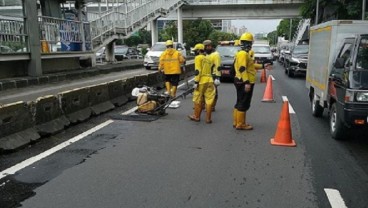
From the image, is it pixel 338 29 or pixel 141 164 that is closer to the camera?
pixel 141 164

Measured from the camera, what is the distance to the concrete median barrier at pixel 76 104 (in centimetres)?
873

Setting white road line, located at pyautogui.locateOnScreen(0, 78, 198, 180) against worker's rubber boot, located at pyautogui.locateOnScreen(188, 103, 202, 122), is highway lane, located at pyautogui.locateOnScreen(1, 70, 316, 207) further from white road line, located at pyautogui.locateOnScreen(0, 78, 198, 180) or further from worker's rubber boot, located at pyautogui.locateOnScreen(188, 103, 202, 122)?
worker's rubber boot, located at pyautogui.locateOnScreen(188, 103, 202, 122)

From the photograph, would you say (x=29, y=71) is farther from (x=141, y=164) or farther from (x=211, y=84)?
(x=141, y=164)

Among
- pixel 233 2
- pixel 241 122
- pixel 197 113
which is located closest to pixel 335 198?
pixel 241 122

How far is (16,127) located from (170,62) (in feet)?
20.4

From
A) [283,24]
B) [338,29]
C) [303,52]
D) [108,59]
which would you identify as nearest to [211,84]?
[338,29]

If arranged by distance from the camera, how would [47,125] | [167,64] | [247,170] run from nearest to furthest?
1. [247,170]
2. [47,125]
3. [167,64]

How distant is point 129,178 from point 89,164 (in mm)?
913

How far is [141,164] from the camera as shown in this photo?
19.7 ft

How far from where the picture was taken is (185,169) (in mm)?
5789

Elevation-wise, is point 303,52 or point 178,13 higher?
point 178,13

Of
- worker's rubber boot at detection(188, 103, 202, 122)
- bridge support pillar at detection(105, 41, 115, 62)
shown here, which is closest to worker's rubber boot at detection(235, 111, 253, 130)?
worker's rubber boot at detection(188, 103, 202, 122)

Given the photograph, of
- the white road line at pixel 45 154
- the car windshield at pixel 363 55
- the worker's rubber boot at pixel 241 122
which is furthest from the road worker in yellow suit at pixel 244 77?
the white road line at pixel 45 154

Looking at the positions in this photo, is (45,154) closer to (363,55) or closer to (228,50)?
(363,55)
